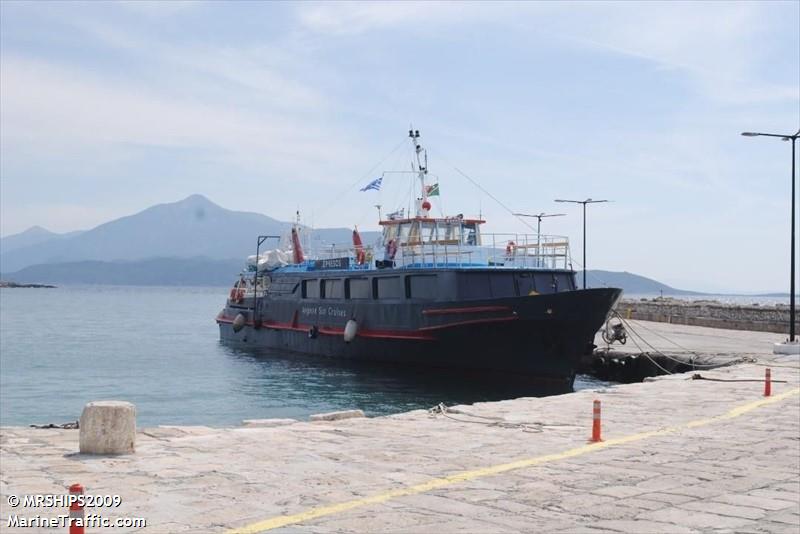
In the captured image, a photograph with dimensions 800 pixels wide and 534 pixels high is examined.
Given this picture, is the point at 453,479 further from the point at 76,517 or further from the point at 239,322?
the point at 239,322

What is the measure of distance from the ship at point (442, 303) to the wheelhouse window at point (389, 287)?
4 cm

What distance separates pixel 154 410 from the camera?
912 inches

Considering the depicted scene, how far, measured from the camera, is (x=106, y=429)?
927 centimetres

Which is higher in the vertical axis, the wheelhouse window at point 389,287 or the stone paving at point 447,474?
the wheelhouse window at point 389,287

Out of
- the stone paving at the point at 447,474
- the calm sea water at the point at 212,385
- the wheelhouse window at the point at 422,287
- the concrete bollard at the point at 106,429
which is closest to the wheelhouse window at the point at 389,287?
the wheelhouse window at the point at 422,287

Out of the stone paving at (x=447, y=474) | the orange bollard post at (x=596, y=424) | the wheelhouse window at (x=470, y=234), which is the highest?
the wheelhouse window at (x=470, y=234)

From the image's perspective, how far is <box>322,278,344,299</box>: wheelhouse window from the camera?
1262 inches

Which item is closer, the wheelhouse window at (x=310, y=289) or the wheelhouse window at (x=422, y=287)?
the wheelhouse window at (x=422, y=287)

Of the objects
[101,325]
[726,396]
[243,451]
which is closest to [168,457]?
[243,451]

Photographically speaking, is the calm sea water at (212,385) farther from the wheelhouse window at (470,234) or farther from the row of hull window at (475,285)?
the wheelhouse window at (470,234)

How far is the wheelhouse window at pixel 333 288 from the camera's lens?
3206 centimetres

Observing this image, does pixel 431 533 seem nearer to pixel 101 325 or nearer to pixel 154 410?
pixel 154 410

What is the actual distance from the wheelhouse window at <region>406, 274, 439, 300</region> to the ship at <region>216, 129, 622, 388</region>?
3 cm

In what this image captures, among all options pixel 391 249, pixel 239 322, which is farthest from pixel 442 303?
pixel 239 322
